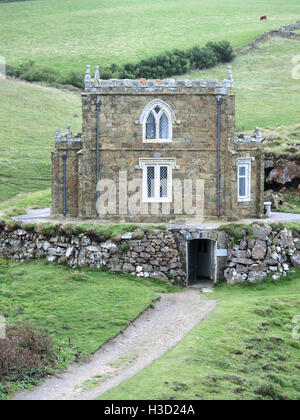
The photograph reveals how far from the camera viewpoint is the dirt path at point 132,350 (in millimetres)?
24344

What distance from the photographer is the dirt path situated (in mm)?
24344

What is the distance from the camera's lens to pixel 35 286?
3528cm

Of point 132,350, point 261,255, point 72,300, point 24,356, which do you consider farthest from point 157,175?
point 24,356

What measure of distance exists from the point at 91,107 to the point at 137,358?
16.7m

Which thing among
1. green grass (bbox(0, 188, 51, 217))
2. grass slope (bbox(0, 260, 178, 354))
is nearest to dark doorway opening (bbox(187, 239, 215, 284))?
grass slope (bbox(0, 260, 178, 354))

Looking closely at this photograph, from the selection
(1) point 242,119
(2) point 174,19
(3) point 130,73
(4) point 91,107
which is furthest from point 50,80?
(4) point 91,107

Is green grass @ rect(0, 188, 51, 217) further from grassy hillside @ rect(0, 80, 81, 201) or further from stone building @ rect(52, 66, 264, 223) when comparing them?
stone building @ rect(52, 66, 264, 223)

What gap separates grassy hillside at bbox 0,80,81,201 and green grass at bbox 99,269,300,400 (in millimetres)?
26248

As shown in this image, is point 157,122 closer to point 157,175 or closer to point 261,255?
point 157,175

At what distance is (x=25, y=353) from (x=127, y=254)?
508 inches

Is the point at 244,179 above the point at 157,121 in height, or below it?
below

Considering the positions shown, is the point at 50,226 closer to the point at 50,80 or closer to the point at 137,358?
the point at 137,358

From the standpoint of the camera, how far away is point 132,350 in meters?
28.8

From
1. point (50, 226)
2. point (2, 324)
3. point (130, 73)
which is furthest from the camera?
point (130, 73)
